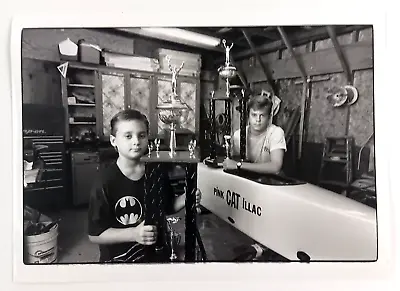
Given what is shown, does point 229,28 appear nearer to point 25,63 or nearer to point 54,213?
point 25,63

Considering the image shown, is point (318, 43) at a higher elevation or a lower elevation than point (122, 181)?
higher

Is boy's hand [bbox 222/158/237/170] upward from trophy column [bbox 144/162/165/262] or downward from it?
upward

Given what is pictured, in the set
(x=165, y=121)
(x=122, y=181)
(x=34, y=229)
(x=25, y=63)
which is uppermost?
(x=25, y=63)

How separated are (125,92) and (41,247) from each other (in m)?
0.37

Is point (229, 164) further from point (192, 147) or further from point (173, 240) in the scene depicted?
point (173, 240)

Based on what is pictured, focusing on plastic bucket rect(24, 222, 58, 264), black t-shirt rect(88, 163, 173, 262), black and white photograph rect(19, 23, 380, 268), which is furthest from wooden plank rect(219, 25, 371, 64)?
plastic bucket rect(24, 222, 58, 264)

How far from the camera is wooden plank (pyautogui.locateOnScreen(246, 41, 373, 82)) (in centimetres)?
95

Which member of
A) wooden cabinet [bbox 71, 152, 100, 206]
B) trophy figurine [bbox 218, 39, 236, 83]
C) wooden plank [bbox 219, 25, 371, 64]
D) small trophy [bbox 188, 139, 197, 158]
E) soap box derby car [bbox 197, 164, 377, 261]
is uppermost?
wooden plank [bbox 219, 25, 371, 64]

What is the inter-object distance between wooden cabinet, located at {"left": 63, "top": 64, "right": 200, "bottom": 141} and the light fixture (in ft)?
0.25

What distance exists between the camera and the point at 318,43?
95 centimetres

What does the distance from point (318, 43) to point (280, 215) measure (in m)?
0.37

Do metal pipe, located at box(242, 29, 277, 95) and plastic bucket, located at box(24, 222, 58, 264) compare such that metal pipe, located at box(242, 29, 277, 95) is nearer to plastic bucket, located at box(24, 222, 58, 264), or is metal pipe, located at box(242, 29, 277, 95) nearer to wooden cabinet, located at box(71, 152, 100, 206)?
wooden cabinet, located at box(71, 152, 100, 206)

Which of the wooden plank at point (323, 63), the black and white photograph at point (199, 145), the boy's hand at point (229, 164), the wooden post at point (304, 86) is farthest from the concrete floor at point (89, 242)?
the wooden plank at point (323, 63)
